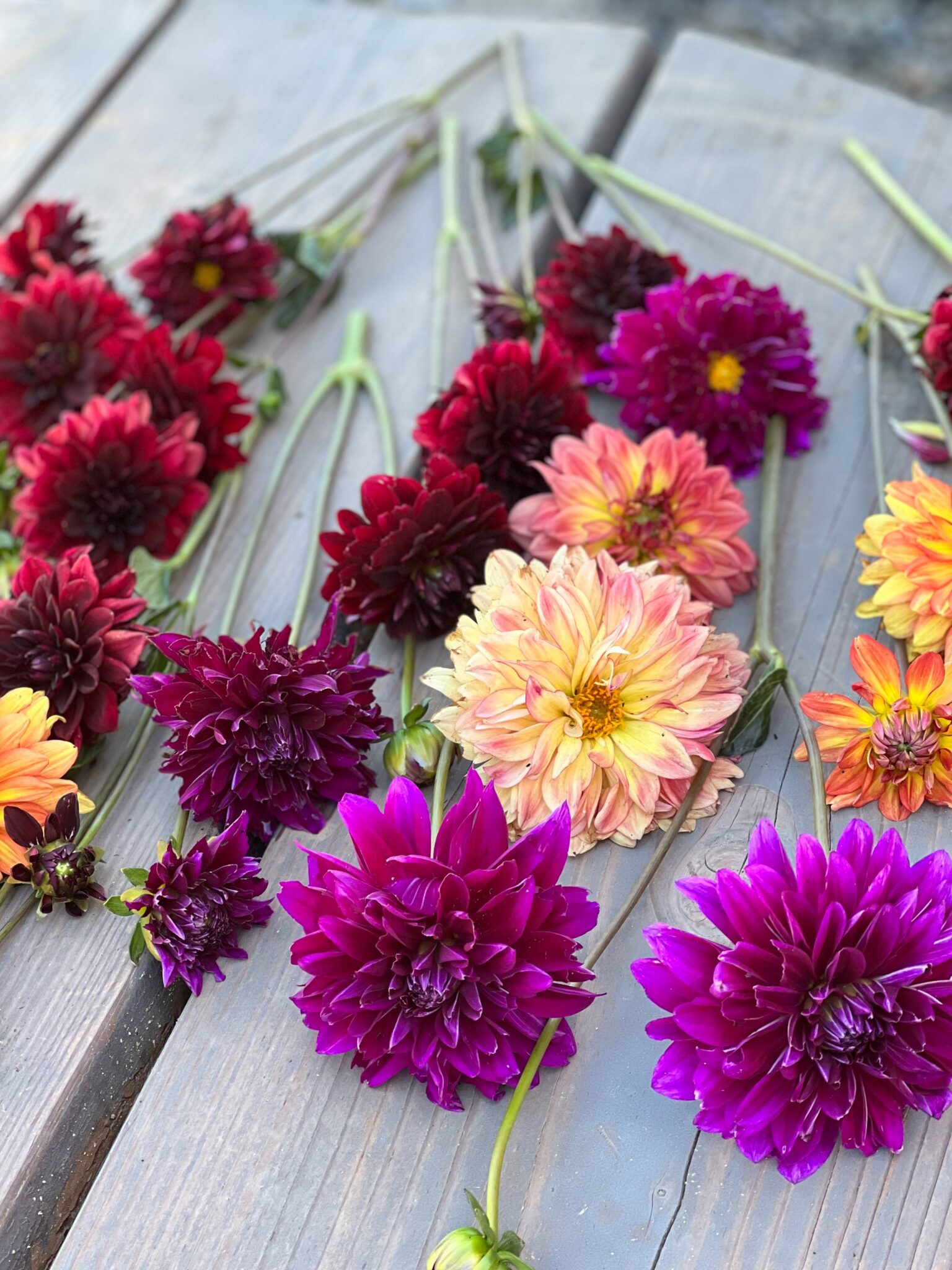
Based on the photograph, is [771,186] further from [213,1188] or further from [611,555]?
[213,1188]

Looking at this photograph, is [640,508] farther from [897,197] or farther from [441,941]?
[897,197]

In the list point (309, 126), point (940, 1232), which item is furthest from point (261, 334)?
point (940, 1232)

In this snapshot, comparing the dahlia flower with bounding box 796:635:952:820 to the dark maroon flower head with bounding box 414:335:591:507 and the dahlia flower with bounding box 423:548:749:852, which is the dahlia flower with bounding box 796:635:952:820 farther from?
the dark maroon flower head with bounding box 414:335:591:507

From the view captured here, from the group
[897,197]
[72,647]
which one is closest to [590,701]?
[72,647]

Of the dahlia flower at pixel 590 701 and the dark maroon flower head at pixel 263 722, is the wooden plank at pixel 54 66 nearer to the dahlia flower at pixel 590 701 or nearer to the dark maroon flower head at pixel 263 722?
the dark maroon flower head at pixel 263 722

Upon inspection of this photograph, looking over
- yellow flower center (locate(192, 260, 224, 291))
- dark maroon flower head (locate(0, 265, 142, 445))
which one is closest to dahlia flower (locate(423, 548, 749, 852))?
dark maroon flower head (locate(0, 265, 142, 445))

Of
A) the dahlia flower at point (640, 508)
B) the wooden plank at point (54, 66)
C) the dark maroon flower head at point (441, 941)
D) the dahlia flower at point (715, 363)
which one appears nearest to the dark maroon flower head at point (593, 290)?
the dahlia flower at point (715, 363)
